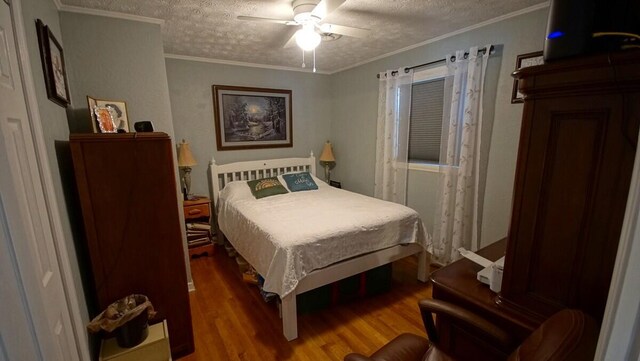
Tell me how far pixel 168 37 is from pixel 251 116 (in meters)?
1.29

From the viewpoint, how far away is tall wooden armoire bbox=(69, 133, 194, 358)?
1455mm

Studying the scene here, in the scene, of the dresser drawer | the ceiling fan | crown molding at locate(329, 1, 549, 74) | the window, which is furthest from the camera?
the dresser drawer

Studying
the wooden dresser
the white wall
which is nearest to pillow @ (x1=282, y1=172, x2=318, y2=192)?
the white wall

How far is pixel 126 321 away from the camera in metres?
1.42

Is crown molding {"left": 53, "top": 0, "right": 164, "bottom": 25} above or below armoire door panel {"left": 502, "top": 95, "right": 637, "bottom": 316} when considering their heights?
above

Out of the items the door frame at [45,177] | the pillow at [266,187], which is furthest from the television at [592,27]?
the pillow at [266,187]

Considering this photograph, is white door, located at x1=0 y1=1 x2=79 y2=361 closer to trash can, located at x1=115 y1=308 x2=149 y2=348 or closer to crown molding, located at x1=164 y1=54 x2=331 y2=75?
trash can, located at x1=115 y1=308 x2=149 y2=348

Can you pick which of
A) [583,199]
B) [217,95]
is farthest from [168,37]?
[583,199]

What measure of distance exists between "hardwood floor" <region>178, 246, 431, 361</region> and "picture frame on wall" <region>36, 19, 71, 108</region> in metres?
1.80

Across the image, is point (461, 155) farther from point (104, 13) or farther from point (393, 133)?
point (104, 13)

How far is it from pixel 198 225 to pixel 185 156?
82 centimetres

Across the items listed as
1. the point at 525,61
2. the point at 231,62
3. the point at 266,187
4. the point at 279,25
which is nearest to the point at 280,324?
the point at 266,187

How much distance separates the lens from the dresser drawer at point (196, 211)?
3008 mm

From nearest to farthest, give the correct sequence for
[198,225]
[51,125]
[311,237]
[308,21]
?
[51,125] → [308,21] → [311,237] → [198,225]
